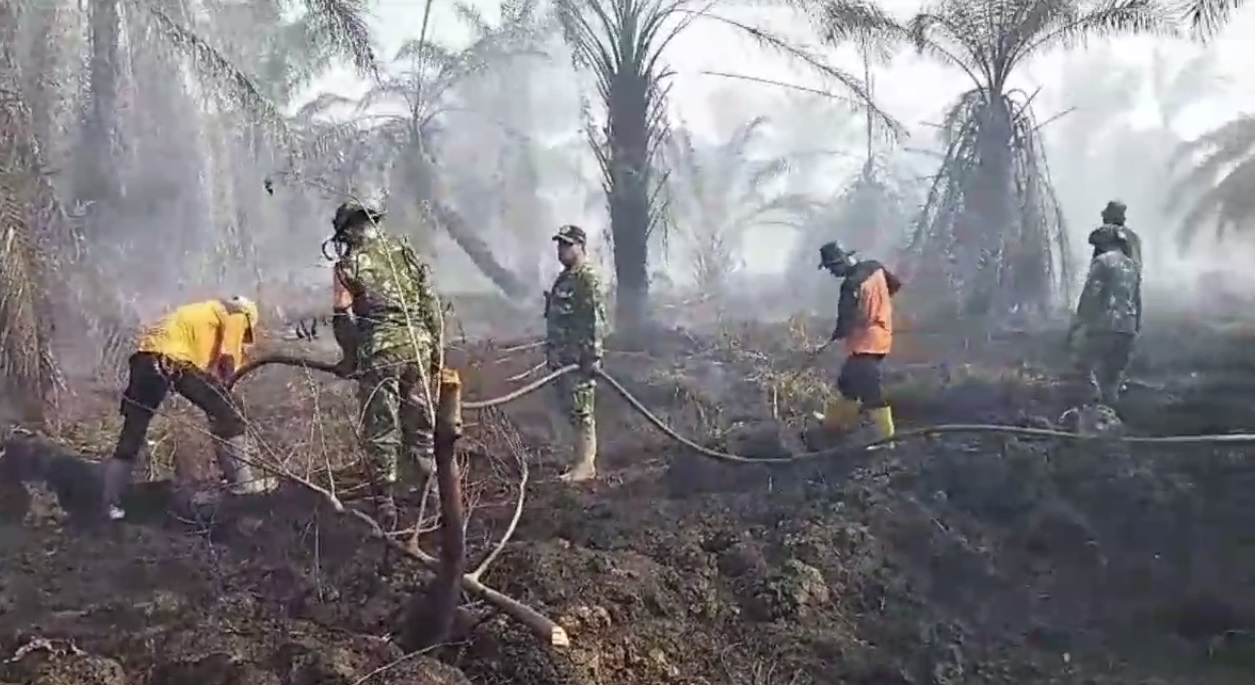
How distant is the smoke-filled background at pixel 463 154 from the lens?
28.2 feet

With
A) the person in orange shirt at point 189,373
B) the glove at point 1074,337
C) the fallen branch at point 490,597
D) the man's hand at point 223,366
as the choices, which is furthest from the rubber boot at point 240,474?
the glove at point 1074,337

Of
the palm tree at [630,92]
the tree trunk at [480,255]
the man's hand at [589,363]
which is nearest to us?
the man's hand at [589,363]

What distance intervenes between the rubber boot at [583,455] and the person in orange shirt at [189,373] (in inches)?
60.9

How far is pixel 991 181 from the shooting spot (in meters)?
12.0

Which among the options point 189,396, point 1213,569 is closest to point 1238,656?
point 1213,569

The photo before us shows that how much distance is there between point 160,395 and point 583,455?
6.89 feet

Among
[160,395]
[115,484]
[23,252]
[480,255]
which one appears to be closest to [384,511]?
[160,395]

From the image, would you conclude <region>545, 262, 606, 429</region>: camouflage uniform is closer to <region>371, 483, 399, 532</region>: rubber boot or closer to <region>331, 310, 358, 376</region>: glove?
<region>331, 310, 358, 376</region>: glove

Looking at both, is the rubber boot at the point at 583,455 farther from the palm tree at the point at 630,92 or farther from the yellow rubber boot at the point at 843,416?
the palm tree at the point at 630,92

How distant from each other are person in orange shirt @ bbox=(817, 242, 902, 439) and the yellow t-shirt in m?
3.07

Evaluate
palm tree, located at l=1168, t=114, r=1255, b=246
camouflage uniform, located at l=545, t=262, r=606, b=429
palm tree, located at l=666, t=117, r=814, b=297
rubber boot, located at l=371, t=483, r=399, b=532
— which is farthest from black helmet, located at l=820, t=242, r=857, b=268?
palm tree, located at l=1168, t=114, r=1255, b=246

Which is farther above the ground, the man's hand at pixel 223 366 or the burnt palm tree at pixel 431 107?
the burnt palm tree at pixel 431 107

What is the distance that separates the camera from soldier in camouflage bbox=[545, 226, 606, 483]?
6.16 metres

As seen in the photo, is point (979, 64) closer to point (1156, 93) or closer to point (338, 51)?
point (338, 51)
